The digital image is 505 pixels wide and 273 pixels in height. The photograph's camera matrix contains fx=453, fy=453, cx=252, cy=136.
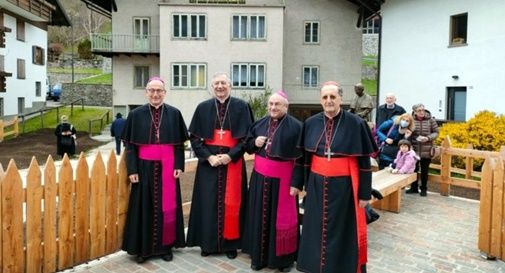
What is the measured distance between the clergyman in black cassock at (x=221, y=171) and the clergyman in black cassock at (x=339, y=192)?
3.89 ft

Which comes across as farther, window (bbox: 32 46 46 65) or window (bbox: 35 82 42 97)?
window (bbox: 35 82 42 97)

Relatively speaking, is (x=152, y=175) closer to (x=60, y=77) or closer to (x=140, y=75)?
(x=140, y=75)

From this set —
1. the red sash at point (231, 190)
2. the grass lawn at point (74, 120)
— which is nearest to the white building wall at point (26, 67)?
the grass lawn at point (74, 120)

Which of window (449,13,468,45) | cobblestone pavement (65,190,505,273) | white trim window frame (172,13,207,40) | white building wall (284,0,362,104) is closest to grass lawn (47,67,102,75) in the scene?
white trim window frame (172,13,207,40)

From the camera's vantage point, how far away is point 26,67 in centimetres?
3077

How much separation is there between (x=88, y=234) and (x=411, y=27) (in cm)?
1704

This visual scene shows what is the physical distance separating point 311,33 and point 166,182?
2412 cm

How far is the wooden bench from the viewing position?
276 inches

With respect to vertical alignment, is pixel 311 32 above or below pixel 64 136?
above

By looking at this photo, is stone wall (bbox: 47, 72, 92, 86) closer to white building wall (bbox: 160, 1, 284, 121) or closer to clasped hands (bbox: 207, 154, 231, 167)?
white building wall (bbox: 160, 1, 284, 121)

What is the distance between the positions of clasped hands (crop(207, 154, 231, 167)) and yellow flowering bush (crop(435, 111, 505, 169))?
8478 mm

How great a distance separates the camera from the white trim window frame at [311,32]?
91.0ft

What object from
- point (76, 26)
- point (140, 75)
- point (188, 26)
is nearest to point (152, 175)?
point (188, 26)

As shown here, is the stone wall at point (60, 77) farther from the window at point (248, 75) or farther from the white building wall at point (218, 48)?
the window at point (248, 75)
